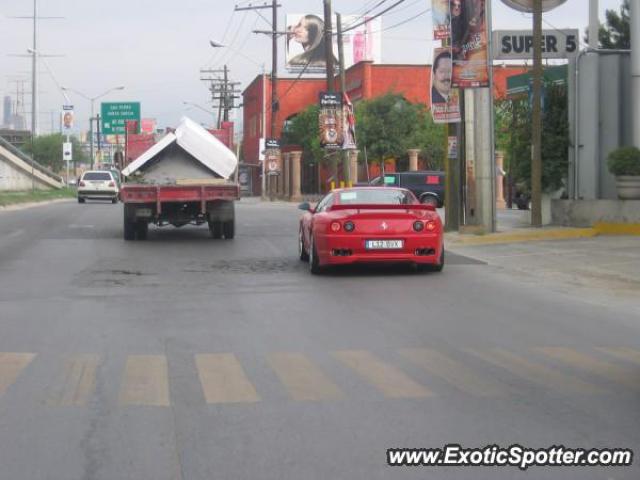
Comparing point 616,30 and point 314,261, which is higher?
point 616,30

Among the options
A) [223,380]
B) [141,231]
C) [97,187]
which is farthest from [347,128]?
[223,380]

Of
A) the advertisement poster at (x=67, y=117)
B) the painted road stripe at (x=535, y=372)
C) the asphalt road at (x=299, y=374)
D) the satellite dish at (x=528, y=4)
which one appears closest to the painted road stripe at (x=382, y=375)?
the asphalt road at (x=299, y=374)

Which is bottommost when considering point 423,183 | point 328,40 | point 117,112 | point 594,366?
point 594,366

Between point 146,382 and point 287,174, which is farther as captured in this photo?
point 287,174

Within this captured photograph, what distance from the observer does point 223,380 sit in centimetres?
782

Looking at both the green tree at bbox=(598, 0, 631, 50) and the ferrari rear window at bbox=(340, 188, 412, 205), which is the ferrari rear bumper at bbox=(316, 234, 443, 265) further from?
the green tree at bbox=(598, 0, 631, 50)

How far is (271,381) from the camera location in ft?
25.6

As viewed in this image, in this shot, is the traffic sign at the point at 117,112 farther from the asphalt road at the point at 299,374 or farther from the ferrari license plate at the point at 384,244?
the ferrari license plate at the point at 384,244

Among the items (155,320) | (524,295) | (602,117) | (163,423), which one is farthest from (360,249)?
(602,117)

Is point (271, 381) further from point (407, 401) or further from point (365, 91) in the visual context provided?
point (365, 91)

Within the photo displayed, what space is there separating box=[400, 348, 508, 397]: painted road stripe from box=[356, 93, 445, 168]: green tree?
54255 mm

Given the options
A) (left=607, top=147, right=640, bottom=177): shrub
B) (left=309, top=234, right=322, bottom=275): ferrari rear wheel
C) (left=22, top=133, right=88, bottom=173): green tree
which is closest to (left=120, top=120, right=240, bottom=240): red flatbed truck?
(left=309, top=234, right=322, bottom=275): ferrari rear wheel

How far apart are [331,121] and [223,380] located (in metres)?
30.9

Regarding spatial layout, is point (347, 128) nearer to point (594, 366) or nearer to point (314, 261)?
point (314, 261)
